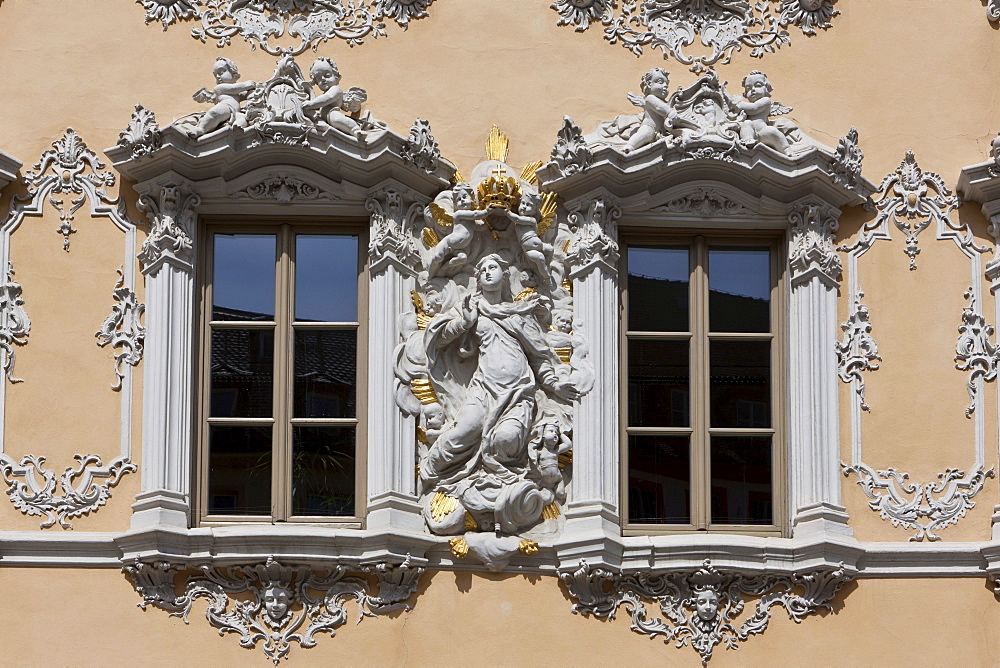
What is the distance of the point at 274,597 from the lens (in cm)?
1171

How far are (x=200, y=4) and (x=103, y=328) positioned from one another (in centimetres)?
206

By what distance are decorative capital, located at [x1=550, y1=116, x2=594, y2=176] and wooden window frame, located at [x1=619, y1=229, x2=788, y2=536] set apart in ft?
1.84

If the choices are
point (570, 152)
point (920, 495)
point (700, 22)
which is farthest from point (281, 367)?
point (920, 495)

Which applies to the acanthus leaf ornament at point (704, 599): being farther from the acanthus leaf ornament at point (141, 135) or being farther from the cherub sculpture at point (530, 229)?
the acanthus leaf ornament at point (141, 135)

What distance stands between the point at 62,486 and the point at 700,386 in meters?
3.68

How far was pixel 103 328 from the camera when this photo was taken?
12156mm

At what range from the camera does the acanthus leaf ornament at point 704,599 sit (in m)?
11.8

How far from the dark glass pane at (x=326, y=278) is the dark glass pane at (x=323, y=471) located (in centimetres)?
69

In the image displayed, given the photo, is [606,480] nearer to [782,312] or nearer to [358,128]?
[782,312]

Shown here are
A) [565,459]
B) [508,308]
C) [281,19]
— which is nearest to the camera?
[565,459]

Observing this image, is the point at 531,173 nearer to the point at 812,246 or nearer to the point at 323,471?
the point at 812,246

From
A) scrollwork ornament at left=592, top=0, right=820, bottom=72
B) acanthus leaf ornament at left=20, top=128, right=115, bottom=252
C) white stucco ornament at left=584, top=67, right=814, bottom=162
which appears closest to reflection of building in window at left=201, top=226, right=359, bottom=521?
acanthus leaf ornament at left=20, top=128, right=115, bottom=252

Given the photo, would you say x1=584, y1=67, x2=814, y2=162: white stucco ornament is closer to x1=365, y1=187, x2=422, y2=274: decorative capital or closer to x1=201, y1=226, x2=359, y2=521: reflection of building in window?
x1=365, y1=187, x2=422, y2=274: decorative capital

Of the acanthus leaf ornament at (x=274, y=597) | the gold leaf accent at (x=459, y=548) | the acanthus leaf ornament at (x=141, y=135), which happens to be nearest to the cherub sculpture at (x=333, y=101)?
the acanthus leaf ornament at (x=141, y=135)
